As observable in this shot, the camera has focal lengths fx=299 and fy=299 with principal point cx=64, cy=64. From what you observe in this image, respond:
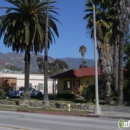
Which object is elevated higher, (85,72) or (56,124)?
(85,72)

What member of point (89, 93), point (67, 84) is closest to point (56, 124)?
point (89, 93)

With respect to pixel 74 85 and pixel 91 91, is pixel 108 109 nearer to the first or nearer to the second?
pixel 91 91

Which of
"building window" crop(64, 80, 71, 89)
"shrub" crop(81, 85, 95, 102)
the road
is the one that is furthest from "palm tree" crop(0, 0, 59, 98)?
the road

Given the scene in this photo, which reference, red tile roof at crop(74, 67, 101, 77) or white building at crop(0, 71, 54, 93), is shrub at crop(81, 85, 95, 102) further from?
white building at crop(0, 71, 54, 93)

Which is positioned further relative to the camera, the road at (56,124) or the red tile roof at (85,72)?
the red tile roof at (85,72)

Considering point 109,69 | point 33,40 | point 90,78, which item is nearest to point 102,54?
point 109,69

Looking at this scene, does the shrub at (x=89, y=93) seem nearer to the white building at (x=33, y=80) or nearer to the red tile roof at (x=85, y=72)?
the red tile roof at (x=85, y=72)

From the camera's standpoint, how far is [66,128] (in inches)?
536

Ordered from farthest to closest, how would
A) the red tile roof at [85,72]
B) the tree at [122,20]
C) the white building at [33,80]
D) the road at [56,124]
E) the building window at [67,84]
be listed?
the white building at [33,80] < the building window at [67,84] < the red tile roof at [85,72] < the tree at [122,20] < the road at [56,124]

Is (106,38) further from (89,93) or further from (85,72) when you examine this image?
(85,72)

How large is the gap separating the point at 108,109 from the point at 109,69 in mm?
4811

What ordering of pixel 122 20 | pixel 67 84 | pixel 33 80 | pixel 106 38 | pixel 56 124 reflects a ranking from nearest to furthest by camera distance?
pixel 56 124
pixel 122 20
pixel 106 38
pixel 67 84
pixel 33 80

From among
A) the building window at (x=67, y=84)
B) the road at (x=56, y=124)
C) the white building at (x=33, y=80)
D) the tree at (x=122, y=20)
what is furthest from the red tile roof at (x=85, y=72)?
the road at (x=56, y=124)

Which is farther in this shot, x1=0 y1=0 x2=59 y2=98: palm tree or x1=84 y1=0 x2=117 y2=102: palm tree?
x1=0 y1=0 x2=59 y2=98: palm tree
